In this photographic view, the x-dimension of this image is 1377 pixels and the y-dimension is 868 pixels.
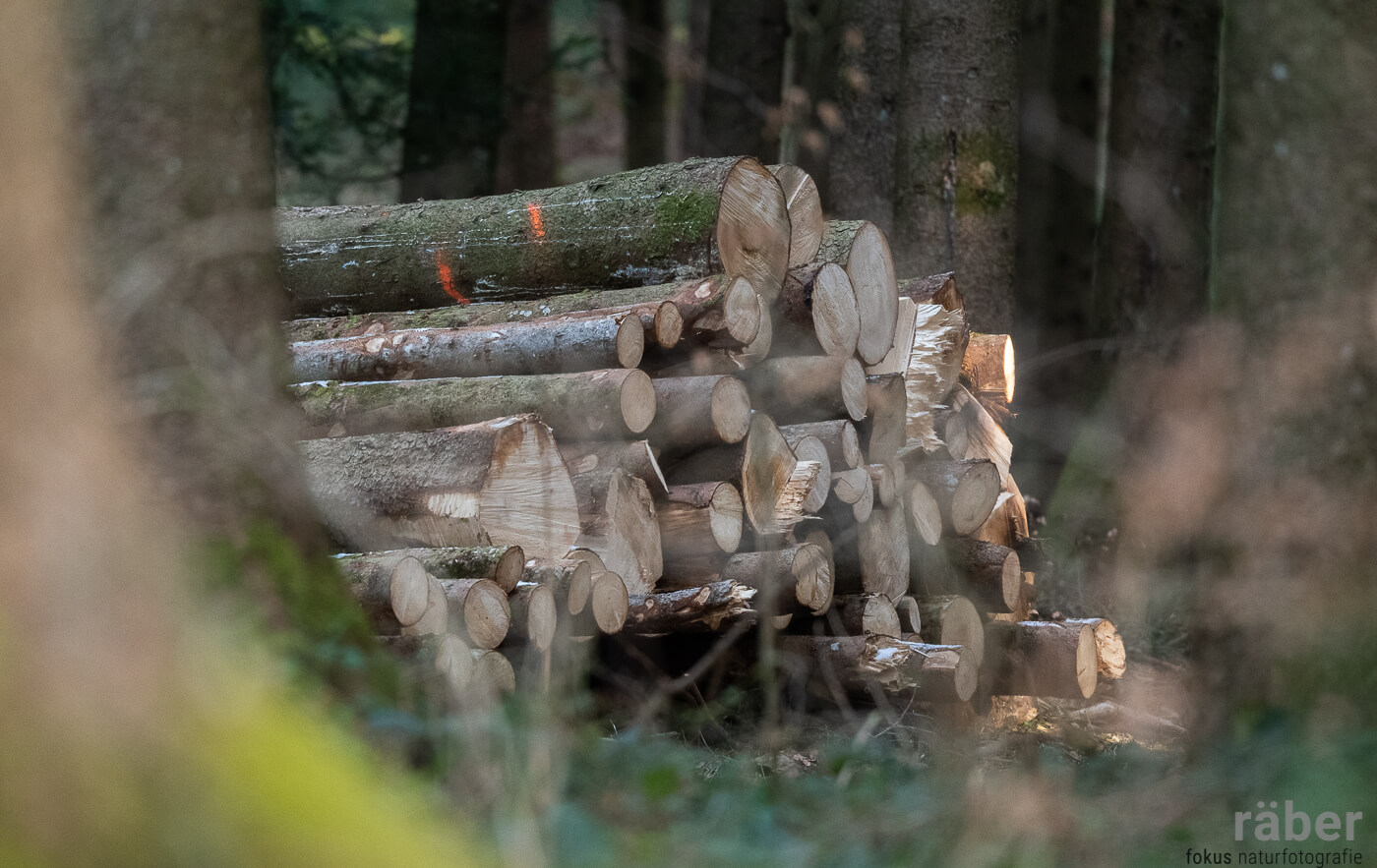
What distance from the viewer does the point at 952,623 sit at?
511 centimetres

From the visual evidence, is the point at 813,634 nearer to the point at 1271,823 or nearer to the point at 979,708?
the point at 979,708

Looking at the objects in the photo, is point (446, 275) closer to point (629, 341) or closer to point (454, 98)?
point (629, 341)

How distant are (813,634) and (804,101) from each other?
4.93 metres

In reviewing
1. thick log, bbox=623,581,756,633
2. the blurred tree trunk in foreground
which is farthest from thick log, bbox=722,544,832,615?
the blurred tree trunk in foreground

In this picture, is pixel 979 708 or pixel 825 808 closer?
pixel 825 808

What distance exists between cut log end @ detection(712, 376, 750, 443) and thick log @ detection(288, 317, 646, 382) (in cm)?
36

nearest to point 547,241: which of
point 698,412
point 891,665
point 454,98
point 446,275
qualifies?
point 446,275

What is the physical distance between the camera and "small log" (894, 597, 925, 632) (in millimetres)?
5082

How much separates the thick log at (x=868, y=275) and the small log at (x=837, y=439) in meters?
0.48

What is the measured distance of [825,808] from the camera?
7.75ft

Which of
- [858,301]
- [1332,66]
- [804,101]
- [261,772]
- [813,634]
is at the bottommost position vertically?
[813,634]

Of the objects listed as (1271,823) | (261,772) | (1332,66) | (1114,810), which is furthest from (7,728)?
(1332,66)

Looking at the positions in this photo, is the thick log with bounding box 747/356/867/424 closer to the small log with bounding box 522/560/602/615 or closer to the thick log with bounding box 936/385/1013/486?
the thick log with bounding box 936/385/1013/486

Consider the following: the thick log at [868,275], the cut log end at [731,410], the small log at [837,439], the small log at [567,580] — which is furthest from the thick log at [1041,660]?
the small log at [567,580]
